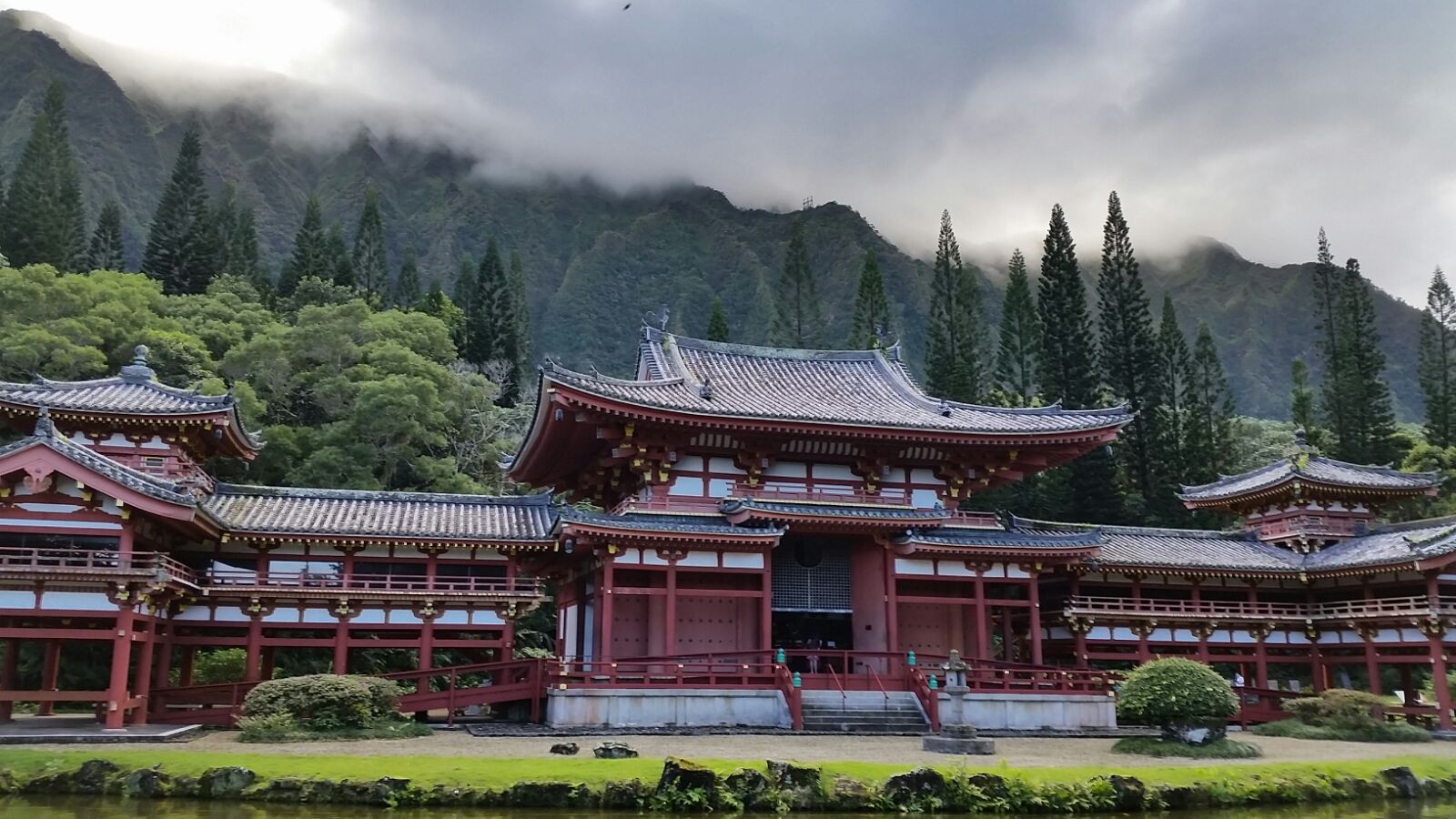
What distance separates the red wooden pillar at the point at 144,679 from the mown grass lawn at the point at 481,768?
6.63 metres

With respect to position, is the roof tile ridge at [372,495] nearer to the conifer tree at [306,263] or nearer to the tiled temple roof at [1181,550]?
the tiled temple roof at [1181,550]

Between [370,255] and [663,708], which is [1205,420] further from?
[370,255]

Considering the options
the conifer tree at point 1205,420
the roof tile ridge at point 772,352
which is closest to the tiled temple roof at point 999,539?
the roof tile ridge at point 772,352

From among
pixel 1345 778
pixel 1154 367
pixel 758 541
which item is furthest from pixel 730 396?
pixel 1154 367

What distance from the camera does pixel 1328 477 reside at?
30297mm

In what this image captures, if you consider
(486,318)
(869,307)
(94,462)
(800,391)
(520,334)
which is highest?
(869,307)

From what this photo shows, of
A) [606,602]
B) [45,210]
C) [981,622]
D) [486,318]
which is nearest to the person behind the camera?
[606,602]

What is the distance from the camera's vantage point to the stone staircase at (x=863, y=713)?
1995cm

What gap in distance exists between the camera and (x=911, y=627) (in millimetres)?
24562

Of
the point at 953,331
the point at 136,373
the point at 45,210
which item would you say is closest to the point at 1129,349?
the point at 953,331

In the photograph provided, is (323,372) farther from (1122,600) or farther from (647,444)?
(1122,600)

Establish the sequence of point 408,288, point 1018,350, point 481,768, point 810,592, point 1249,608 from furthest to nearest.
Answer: point 408,288
point 1018,350
point 1249,608
point 810,592
point 481,768

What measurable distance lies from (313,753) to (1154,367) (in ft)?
150

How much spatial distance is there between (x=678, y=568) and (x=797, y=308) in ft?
146
